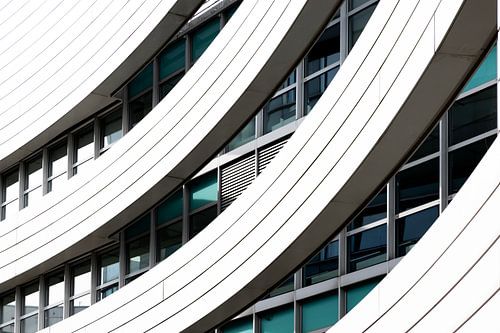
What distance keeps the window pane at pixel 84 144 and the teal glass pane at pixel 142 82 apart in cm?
154

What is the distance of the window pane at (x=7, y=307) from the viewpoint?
2922cm

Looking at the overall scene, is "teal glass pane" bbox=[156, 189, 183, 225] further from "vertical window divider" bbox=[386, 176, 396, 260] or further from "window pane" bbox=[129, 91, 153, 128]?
"vertical window divider" bbox=[386, 176, 396, 260]

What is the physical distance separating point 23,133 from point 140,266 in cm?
457

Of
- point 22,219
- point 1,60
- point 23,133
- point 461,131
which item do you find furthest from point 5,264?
point 461,131

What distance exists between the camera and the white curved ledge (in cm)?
2412

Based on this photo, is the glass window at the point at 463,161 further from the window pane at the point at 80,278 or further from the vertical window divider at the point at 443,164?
the window pane at the point at 80,278

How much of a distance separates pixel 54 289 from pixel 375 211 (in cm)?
1050

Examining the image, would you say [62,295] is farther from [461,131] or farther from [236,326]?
[461,131]

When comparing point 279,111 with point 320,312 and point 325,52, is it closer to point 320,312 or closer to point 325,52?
point 325,52

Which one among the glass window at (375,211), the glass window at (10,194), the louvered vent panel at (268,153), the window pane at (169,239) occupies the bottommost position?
the glass window at (375,211)

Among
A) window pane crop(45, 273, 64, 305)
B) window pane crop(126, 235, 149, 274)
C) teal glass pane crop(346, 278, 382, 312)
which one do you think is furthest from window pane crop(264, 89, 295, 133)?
window pane crop(45, 273, 64, 305)

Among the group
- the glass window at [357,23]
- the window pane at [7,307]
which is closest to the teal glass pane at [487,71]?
the glass window at [357,23]

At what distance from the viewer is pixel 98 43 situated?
25359 mm

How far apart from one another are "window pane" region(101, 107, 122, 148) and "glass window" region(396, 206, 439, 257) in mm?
9171
